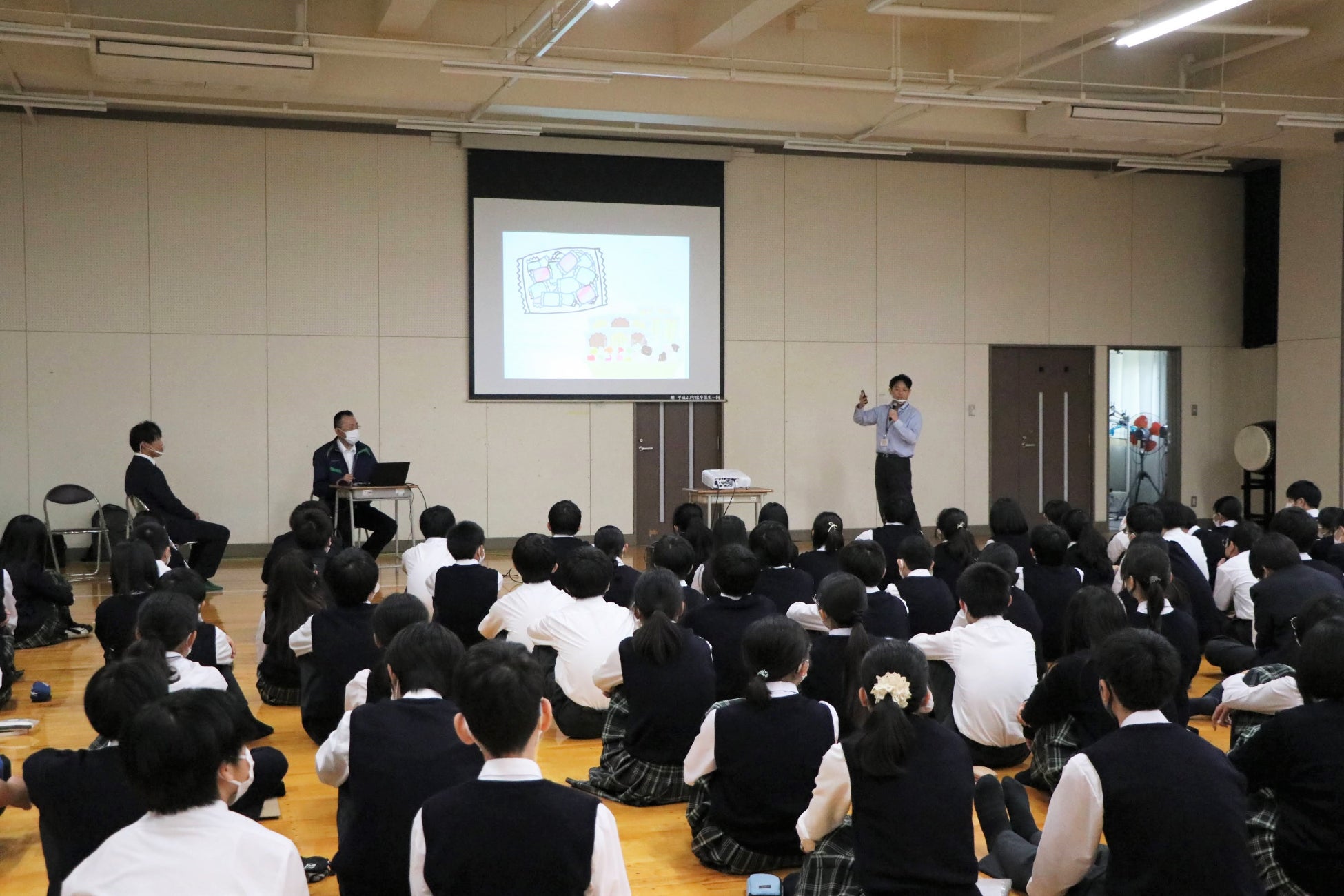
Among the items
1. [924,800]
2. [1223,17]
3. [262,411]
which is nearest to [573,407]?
[262,411]

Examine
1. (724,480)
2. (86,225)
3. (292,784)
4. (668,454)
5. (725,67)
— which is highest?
(725,67)

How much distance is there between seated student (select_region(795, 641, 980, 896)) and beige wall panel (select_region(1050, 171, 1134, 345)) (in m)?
9.55

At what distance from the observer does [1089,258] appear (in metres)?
11.4

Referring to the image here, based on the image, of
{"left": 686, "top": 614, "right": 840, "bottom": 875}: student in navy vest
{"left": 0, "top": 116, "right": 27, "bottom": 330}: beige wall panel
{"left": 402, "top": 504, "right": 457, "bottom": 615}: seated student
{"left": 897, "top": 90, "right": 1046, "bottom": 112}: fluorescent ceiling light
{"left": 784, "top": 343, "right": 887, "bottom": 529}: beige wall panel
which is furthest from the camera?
{"left": 784, "top": 343, "right": 887, "bottom": 529}: beige wall panel

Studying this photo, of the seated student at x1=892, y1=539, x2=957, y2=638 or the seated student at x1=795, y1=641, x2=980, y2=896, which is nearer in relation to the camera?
the seated student at x1=795, y1=641, x2=980, y2=896

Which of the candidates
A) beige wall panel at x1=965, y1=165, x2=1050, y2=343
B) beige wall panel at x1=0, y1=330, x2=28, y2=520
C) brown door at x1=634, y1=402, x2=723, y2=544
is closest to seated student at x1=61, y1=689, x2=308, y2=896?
beige wall panel at x1=0, y1=330, x2=28, y2=520

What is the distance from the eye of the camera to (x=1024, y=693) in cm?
389

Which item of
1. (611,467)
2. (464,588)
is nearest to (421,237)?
(611,467)

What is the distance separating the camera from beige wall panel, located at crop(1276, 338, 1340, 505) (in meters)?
10.5

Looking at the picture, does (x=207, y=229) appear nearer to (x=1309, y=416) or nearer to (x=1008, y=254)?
(x=1008, y=254)

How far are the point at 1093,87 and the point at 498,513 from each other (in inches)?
244

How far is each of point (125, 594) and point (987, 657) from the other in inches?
124

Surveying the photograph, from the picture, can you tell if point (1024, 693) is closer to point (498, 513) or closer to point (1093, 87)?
point (498, 513)

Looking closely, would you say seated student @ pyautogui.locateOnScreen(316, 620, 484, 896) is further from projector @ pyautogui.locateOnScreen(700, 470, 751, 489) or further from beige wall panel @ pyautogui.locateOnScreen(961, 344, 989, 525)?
beige wall panel @ pyautogui.locateOnScreen(961, 344, 989, 525)
